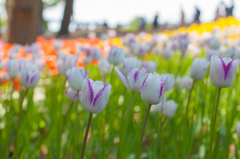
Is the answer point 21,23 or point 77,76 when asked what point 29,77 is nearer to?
point 77,76

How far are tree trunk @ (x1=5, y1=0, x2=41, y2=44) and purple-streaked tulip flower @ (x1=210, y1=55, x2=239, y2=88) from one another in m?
4.50


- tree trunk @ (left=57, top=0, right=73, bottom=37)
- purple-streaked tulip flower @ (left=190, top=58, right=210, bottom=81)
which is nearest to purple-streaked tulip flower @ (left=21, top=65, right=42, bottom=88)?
purple-streaked tulip flower @ (left=190, top=58, right=210, bottom=81)

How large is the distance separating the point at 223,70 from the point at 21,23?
4.82 metres

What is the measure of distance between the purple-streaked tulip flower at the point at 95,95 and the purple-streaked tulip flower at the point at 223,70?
0.39 metres

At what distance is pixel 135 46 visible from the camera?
7.55ft

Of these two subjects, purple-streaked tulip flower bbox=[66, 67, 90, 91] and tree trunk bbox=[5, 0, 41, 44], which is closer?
purple-streaked tulip flower bbox=[66, 67, 90, 91]

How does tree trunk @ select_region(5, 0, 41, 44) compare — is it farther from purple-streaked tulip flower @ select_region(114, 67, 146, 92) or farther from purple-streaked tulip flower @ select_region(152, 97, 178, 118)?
purple-streaked tulip flower @ select_region(114, 67, 146, 92)

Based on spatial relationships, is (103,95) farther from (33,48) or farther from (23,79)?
(33,48)

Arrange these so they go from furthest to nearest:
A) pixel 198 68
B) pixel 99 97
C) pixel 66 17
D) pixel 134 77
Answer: pixel 66 17
pixel 198 68
pixel 134 77
pixel 99 97

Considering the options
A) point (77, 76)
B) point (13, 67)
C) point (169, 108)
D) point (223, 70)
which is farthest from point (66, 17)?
point (223, 70)

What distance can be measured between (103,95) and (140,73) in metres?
0.25

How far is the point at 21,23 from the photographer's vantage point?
515 centimetres

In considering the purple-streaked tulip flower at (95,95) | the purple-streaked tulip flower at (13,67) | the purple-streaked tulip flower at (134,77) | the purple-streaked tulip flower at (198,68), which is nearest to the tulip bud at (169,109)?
the purple-streaked tulip flower at (198,68)

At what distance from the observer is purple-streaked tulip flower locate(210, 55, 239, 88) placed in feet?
3.17
